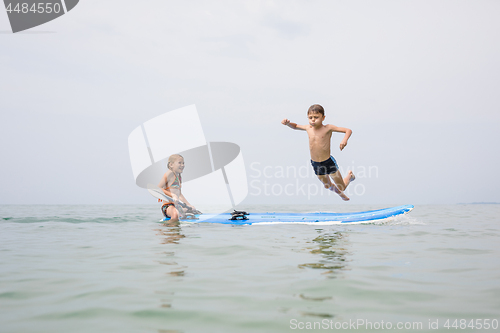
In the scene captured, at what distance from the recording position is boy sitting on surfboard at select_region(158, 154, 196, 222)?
363 inches

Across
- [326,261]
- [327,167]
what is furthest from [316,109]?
[326,261]

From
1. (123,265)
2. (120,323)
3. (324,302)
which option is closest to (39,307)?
(120,323)

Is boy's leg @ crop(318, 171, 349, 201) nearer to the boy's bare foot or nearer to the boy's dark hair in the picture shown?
the boy's bare foot

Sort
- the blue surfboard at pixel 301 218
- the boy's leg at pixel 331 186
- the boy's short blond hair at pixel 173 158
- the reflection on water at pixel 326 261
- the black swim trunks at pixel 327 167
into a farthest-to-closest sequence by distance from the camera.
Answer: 1. the boy's leg at pixel 331 186
2. the boy's short blond hair at pixel 173 158
3. the black swim trunks at pixel 327 167
4. the blue surfboard at pixel 301 218
5. the reflection on water at pixel 326 261

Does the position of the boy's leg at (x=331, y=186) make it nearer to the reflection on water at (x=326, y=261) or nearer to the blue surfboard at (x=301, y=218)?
the blue surfboard at (x=301, y=218)

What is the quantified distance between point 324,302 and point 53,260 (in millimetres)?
3547

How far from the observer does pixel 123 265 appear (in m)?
4.15

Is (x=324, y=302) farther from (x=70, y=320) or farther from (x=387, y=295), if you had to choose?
(x=70, y=320)

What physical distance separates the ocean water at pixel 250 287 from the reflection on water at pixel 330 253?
3cm

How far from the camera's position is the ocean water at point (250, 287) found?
7.86 feet

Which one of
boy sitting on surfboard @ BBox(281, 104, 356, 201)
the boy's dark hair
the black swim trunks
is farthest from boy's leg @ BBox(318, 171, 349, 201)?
the boy's dark hair

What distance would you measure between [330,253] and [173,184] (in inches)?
217

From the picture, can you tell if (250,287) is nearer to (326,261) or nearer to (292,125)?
(326,261)

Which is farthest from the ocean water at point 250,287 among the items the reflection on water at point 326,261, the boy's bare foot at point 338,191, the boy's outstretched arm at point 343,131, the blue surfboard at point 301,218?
the boy's bare foot at point 338,191
